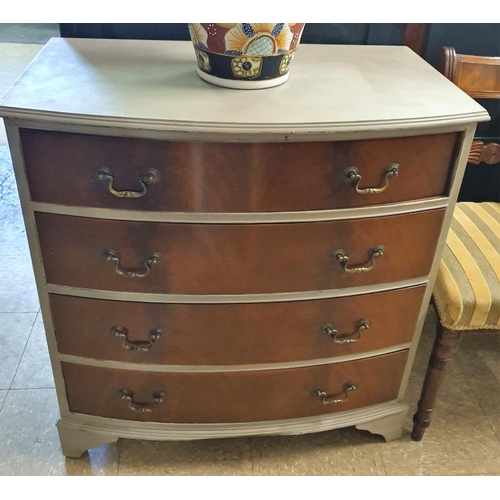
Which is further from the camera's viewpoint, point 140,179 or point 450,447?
point 450,447

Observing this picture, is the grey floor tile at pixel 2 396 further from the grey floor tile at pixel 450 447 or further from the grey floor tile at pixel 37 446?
the grey floor tile at pixel 450 447

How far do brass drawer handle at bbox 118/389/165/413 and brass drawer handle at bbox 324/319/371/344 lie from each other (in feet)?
1.37

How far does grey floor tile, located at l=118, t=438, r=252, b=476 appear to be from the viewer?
138 cm

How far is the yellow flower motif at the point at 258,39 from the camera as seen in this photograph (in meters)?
0.96

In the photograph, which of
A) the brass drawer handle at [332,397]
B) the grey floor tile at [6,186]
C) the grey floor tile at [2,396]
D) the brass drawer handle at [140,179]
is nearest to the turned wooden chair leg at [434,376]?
the brass drawer handle at [332,397]

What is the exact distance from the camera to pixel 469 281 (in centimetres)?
124

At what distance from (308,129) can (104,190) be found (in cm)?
38

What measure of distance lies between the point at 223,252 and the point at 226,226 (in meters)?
0.06

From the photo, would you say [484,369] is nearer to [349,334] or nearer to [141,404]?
[349,334]

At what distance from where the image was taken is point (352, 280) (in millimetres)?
1133

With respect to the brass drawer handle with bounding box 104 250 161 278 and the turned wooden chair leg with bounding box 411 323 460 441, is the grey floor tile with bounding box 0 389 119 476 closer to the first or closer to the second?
the brass drawer handle with bounding box 104 250 161 278

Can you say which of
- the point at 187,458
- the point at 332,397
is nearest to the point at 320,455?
the point at 332,397

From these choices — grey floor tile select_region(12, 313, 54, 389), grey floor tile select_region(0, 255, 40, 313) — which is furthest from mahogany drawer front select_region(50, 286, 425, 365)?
grey floor tile select_region(0, 255, 40, 313)
